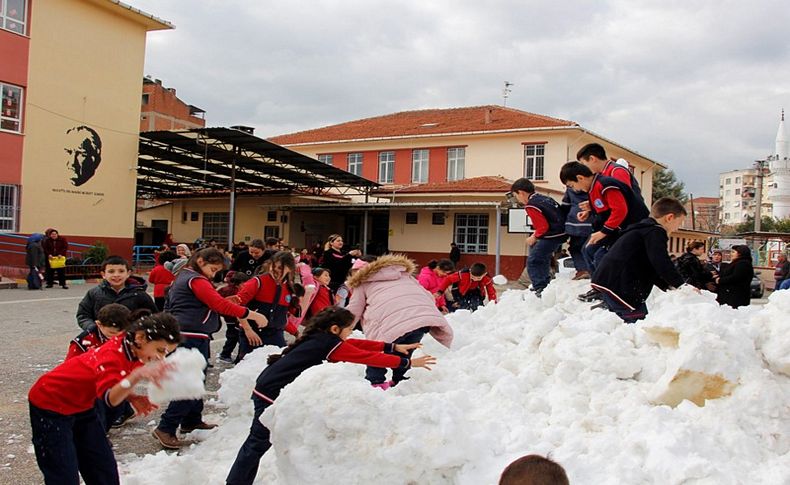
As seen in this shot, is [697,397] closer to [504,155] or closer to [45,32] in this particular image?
[45,32]

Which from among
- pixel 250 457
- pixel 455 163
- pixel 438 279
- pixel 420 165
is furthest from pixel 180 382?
pixel 420 165

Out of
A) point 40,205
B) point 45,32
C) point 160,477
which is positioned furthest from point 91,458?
point 45,32

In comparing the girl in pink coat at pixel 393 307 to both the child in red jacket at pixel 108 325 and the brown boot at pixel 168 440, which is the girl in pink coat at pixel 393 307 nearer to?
the brown boot at pixel 168 440

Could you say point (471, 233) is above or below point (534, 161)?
below

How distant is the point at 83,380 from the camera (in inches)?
129

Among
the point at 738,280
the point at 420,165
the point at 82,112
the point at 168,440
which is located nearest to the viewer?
the point at 168,440

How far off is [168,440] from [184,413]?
23 cm

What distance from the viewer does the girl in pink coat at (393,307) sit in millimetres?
5348

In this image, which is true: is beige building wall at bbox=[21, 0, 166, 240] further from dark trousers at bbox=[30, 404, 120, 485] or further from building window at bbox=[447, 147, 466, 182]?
dark trousers at bbox=[30, 404, 120, 485]

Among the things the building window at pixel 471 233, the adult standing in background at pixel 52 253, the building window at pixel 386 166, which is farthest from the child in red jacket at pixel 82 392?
the building window at pixel 386 166

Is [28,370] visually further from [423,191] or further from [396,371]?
[423,191]

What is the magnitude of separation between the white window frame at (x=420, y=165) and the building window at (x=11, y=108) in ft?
62.2

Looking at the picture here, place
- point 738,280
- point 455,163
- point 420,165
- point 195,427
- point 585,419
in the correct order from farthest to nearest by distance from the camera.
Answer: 1. point 420,165
2. point 455,163
3. point 738,280
4. point 195,427
5. point 585,419

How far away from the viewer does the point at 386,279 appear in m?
5.64
